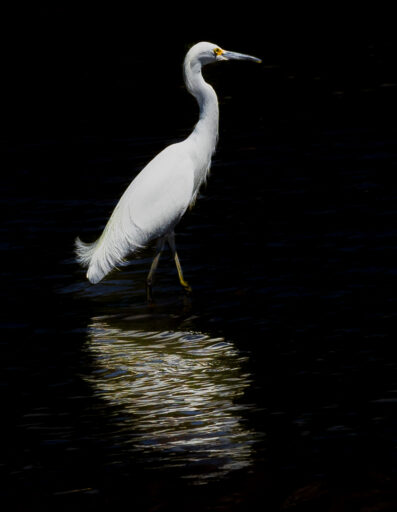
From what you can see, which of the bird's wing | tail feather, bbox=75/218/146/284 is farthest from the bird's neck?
tail feather, bbox=75/218/146/284

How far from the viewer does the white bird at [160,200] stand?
10531 millimetres

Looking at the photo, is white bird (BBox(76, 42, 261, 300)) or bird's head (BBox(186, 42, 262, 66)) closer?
white bird (BBox(76, 42, 261, 300))

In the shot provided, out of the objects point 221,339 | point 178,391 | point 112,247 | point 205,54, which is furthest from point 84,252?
point 178,391

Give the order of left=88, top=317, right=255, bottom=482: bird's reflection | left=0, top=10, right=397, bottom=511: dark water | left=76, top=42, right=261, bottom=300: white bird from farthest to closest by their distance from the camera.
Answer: left=76, top=42, right=261, bottom=300: white bird → left=88, top=317, right=255, bottom=482: bird's reflection → left=0, top=10, right=397, bottom=511: dark water

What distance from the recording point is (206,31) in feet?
99.6

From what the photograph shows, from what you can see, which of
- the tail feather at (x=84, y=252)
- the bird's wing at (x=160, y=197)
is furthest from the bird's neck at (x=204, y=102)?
the tail feather at (x=84, y=252)

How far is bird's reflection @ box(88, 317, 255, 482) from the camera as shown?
22.2ft

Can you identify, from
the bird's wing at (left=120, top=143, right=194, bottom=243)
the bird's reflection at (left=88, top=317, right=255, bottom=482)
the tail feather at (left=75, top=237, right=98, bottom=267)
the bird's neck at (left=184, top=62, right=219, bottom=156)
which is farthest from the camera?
the bird's neck at (left=184, top=62, right=219, bottom=156)

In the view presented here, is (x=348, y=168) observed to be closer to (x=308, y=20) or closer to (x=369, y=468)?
(x=369, y=468)

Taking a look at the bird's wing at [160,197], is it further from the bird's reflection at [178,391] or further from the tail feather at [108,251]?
the bird's reflection at [178,391]

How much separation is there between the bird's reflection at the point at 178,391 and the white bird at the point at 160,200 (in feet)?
2.94

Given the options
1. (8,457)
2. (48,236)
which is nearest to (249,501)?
(8,457)

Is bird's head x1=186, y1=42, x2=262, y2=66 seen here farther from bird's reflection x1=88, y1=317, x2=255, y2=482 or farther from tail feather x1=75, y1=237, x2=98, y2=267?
bird's reflection x1=88, y1=317, x2=255, y2=482

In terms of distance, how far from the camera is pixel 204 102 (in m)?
11.0
